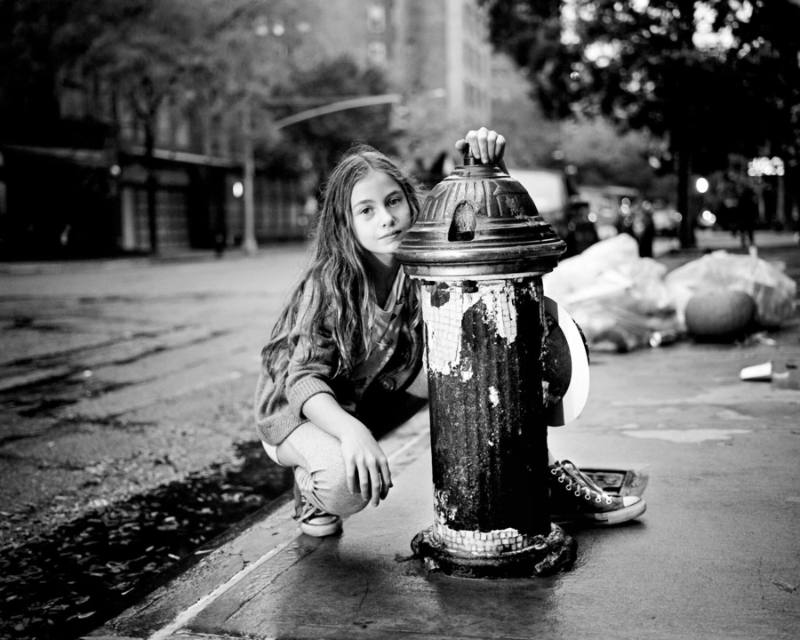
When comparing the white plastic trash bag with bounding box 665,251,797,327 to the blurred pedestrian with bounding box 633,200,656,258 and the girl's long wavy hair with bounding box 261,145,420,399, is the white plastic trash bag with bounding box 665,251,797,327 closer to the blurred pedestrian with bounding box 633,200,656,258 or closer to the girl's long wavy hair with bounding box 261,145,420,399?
the girl's long wavy hair with bounding box 261,145,420,399

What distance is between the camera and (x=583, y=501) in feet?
11.5

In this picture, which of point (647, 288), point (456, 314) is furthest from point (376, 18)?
point (456, 314)

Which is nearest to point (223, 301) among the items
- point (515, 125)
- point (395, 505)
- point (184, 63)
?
point (395, 505)

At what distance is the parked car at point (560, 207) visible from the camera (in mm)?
24062

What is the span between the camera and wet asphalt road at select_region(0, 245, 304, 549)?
5297 mm

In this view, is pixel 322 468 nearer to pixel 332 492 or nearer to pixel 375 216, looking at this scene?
pixel 332 492

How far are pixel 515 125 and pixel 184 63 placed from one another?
5427 centimetres

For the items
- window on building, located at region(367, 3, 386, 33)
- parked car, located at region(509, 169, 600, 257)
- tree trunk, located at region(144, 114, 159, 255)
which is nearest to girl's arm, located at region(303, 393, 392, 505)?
parked car, located at region(509, 169, 600, 257)

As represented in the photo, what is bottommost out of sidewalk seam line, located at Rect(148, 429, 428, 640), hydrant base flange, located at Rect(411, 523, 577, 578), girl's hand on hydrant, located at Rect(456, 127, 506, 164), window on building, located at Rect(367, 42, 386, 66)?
sidewalk seam line, located at Rect(148, 429, 428, 640)

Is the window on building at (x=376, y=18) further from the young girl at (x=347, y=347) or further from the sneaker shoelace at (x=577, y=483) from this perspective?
the sneaker shoelace at (x=577, y=483)

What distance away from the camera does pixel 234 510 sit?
16.0 ft

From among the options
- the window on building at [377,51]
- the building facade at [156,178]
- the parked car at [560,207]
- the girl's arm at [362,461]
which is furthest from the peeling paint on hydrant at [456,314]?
the window on building at [377,51]

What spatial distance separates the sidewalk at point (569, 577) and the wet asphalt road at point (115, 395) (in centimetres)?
113

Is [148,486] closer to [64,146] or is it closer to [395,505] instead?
[395,505]
